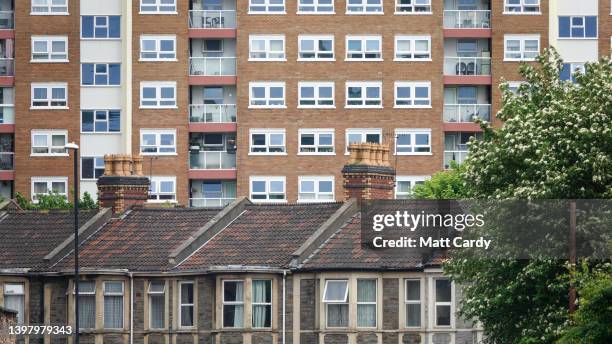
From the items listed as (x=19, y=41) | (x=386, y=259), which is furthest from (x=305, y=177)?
(x=386, y=259)

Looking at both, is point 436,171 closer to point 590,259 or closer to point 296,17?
point 296,17

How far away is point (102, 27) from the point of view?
15700 centimetres

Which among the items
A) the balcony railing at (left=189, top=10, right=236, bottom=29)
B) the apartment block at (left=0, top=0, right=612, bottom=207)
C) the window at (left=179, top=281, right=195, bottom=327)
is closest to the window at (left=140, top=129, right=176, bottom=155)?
the apartment block at (left=0, top=0, right=612, bottom=207)

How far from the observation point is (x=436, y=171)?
509 feet

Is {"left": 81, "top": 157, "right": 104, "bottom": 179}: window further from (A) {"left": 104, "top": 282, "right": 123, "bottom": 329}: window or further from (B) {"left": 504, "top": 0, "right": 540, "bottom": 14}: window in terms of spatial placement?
(A) {"left": 104, "top": 282, "right": 123, "bottom": 329}: window

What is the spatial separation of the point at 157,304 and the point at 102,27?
2122 inches

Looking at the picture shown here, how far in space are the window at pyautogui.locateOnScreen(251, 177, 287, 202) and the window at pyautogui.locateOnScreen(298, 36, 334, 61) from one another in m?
7.37

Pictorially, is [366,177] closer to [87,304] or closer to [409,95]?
[87,304]

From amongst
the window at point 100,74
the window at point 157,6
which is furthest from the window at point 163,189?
the window at point 157,6

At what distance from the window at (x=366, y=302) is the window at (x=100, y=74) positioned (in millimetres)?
57970

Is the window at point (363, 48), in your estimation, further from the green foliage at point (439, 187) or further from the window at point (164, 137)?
the green foliage at point (439, 187)

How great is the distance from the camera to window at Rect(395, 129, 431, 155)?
156 metres

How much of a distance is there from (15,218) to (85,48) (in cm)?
4534

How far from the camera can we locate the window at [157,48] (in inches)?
6152
